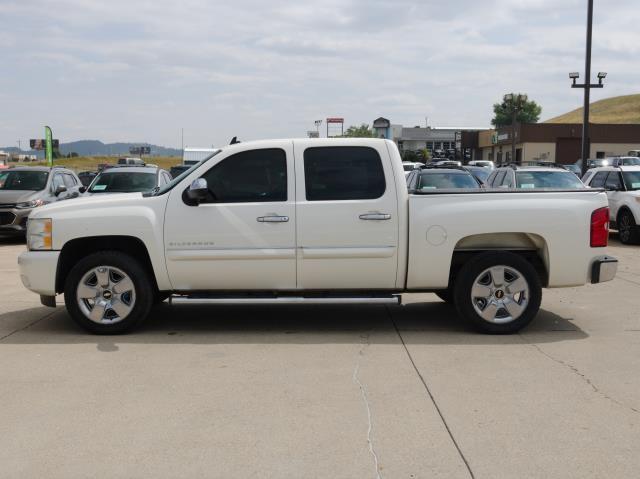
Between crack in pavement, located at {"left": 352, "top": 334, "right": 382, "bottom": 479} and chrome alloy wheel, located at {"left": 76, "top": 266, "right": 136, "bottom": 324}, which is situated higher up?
chrome alloy wheel, located at {"left": 76, "top": 266, "right": 136, "bottom": 324}

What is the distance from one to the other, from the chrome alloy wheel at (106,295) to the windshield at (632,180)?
41.8 ft

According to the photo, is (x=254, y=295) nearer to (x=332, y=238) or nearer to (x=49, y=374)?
(x=332, y=238)

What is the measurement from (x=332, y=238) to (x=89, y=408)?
2.82m

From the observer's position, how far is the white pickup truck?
267 inches

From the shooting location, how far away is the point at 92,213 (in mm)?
6871

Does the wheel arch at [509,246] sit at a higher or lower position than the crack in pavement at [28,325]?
higher

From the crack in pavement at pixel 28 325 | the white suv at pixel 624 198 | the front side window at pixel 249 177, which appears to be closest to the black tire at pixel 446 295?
the front side window at pixel 249 177

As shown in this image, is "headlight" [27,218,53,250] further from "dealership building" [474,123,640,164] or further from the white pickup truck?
"dealership building" [474,123,640,164]

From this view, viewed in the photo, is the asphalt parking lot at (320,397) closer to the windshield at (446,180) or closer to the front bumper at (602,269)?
the front bumper at (602,269)

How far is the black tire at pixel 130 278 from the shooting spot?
683cm

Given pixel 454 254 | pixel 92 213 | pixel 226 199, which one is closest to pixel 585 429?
pixel 454 254

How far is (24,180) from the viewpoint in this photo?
17.4m

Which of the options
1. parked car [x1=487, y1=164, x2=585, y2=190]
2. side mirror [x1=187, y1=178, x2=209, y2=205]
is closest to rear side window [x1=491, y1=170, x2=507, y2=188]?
parked car [x1=487, y1=164, x2=585, y2=190]

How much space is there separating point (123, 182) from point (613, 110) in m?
146
